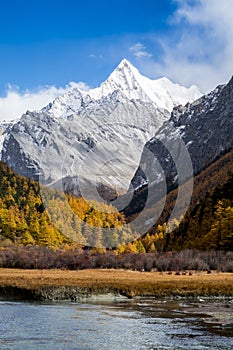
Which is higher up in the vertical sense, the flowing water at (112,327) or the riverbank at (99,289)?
the riverbank at (99,289)

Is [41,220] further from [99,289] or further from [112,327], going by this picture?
[112,327]

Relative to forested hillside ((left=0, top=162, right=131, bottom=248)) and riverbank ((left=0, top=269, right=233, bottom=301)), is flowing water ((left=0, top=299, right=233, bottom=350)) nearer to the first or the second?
riverbank ((left=0, top=269, right=233, bottom=301))

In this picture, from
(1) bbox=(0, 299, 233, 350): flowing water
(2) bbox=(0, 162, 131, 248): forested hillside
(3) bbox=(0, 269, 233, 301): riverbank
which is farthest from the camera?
(2) bbox=(0, 162, 131, 248): forested hillside

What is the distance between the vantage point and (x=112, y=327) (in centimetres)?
3647

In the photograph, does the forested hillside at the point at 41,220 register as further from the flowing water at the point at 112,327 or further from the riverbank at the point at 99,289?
the flowing water at the point at 112,327

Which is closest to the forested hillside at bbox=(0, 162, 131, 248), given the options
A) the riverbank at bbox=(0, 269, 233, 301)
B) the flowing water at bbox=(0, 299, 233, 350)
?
the riverbank at bbox=(0, 269, 233, 301)

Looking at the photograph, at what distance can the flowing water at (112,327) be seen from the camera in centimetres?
3066

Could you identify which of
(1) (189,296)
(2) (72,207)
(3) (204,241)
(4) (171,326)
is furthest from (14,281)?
(2) (72,207)

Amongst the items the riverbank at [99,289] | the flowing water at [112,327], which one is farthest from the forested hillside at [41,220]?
the flowing water at [112,327]

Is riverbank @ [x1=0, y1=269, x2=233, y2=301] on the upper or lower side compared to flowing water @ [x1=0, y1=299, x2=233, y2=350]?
upper

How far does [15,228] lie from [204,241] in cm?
5420

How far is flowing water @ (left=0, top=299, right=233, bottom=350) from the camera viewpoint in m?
30.7

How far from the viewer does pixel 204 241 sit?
112 m

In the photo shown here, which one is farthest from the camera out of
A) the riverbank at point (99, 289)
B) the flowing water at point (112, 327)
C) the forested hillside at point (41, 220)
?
the forested hillside at point (41, 220)
